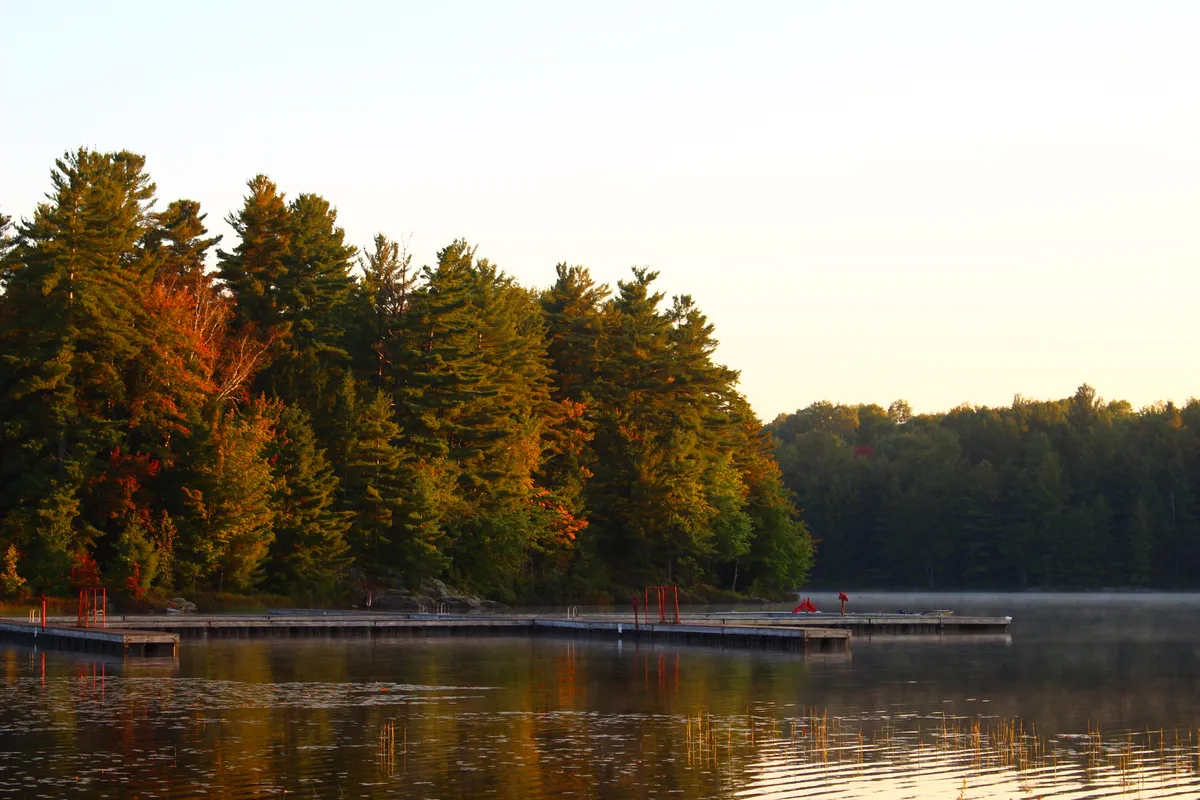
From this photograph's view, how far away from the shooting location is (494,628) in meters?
60.9

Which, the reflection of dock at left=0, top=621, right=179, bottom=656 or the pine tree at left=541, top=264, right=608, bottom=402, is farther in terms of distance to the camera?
the pine tree at left=541, top=264, right=608, bottom=402

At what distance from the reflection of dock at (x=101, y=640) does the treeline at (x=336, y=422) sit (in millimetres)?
12963

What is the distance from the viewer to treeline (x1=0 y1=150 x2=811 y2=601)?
66.0 metres

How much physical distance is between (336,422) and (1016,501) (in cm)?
8359

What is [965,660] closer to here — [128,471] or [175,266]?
[128,471]

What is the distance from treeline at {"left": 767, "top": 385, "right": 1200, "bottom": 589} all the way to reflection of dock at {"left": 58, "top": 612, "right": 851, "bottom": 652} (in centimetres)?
8094

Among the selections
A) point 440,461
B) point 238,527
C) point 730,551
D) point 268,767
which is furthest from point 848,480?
point 268,767

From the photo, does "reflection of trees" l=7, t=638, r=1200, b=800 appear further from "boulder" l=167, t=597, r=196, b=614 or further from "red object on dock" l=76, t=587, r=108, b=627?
"boulder" l=167, t=597, r=196, b=614

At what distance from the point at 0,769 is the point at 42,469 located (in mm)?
45257

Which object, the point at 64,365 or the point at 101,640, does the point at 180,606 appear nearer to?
the point at 64,365

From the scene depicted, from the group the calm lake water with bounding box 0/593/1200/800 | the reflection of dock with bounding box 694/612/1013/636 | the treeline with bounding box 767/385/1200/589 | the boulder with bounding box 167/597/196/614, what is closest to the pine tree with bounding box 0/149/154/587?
the boulder with bounding box 167/597/196/614

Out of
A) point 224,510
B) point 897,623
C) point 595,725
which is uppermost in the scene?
point 224,510

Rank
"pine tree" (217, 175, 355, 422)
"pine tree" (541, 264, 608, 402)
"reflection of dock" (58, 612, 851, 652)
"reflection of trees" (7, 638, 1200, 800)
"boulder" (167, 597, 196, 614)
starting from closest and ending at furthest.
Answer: "reflection of trees" (7, 638, 1200, 800) < "reflection of dock" (58, 612, 851, 652) < "boulder" (167, 597, 196, 614) < "pine tree" (217, 175, 355, 422) < "pine tree" (541, 264, 608, 402)

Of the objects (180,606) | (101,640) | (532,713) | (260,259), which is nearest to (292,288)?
(260,259)
